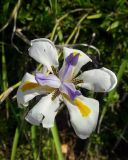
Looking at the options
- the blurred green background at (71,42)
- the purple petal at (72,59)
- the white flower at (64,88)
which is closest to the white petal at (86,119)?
the white flower at (64,88)

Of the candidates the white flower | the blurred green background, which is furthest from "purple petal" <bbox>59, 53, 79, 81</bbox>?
the blurred green background

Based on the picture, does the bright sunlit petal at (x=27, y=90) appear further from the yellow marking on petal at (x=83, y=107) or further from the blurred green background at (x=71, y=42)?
the blurred green background at (x=71, y=42)

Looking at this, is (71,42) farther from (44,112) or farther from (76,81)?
(44,112)

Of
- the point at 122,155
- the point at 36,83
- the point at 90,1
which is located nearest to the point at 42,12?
the point at 90,1

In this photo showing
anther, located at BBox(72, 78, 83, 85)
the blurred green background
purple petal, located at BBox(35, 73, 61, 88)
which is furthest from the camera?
the blurred green background

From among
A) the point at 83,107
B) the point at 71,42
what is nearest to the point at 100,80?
the point at 83,107

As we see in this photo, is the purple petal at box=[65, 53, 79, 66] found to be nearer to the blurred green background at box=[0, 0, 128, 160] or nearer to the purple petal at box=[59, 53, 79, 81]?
the purple petal at box=[59, 53, 79, 81]
